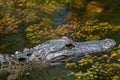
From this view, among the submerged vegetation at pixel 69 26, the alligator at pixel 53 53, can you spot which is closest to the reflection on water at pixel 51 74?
the submerged vegetation at pixel 69 26

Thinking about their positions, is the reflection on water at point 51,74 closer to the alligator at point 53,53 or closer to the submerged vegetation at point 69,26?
the submerged vegetation at point 69,26

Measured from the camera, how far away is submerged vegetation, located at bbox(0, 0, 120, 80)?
10445mm

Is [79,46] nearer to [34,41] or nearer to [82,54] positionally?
[82,54]

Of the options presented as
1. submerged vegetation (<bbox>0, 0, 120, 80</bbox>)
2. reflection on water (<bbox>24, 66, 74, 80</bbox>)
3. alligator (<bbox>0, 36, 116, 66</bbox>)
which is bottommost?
reflection on water (<bbox>24, 66, 74, 80</bbox>)

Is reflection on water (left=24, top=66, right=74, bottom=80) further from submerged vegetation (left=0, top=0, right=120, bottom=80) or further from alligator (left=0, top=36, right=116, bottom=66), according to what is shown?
alligator (left=0, top=36, right=116, bottom=66)

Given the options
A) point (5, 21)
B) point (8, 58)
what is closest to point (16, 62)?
point (8, 58)

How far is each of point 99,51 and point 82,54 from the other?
1.98 feet

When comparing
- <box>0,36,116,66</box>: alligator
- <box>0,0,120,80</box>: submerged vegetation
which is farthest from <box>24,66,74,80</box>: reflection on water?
<box>0,36,116,66</box>: alligator

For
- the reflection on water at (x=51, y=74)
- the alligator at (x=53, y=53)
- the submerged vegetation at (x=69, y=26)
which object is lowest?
the reflection on water at (x=51, y=74)

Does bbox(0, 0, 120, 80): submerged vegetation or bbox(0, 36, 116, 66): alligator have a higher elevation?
bbox(0, 0, 120, 80): submerged vegetation

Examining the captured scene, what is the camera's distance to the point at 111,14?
50.6 feet

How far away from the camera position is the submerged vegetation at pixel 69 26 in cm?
Result: 1045

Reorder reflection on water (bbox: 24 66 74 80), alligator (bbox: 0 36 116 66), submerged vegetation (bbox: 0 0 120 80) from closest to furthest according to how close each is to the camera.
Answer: reflection on water (bbox: 24 66 74 80), submerged vegetation (bbox: 0 0 120 80), alligator (bbox: 0 36 116 66)

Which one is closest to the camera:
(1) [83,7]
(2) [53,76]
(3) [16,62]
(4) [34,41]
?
(2) [53,76]
